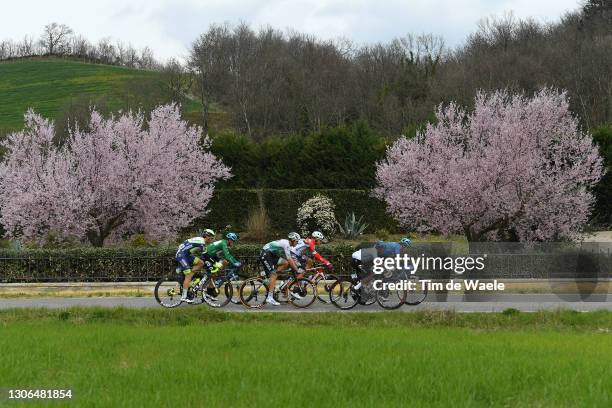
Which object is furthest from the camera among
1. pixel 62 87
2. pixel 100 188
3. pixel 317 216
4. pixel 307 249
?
pixel 62 87

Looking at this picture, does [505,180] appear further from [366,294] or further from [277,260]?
[277,260]

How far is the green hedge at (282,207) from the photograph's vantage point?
35562mm

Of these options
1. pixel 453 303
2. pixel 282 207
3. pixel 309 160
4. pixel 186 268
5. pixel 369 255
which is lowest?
pixel 453 303

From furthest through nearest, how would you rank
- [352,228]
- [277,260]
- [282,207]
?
[282,207] → [352,228] → [277,260]

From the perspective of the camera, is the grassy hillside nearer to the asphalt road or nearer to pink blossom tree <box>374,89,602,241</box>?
pink blossom tree <box>374,89,602,241</box>

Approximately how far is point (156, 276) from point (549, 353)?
52.4 ft

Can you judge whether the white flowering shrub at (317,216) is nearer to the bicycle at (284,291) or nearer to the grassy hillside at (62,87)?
the bicycle at (284,291)

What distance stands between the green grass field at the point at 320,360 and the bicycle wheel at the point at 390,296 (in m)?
2.62

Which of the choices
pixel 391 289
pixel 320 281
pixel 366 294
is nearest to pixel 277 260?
pixel 320 281

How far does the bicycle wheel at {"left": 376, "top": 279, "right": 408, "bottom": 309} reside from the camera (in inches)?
646

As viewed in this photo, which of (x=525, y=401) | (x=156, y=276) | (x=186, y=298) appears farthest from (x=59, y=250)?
(x=525, y=401)

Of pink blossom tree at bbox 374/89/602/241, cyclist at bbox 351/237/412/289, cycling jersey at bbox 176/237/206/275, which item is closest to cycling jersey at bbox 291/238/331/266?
cyclist at bbox 351/237/412/289

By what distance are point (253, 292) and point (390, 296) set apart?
324cm

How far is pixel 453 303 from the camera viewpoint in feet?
57.1
